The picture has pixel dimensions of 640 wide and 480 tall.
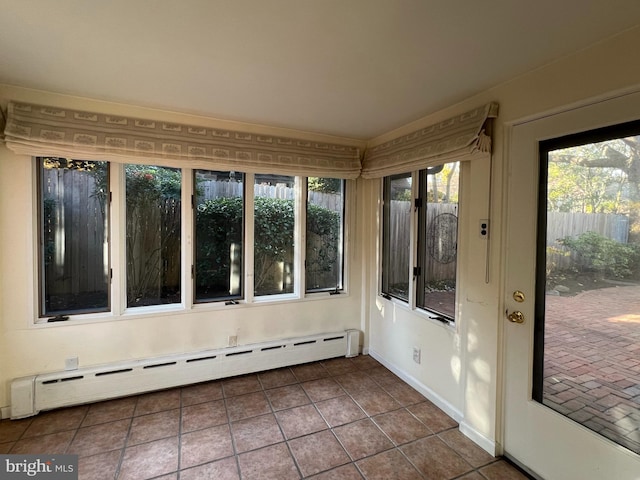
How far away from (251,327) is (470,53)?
9.07 feet

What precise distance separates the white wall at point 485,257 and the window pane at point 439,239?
14 cm

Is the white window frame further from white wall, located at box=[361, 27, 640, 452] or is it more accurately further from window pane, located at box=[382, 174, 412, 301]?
white wall, located at box=[361, 27, 640, 452]

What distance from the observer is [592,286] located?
1.61 m

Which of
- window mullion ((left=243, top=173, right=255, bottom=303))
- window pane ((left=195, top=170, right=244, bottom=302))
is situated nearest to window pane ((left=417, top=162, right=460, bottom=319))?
window mullion ((left=243, top=173, right=255, bottom=303))

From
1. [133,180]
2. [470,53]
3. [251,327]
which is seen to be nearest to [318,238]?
[251,327]

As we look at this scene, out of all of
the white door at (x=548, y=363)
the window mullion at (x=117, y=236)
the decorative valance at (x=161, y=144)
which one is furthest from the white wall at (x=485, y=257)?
the window mullion at (x=117, y=236)

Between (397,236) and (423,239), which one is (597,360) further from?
(397,236)

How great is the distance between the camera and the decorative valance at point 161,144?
218cm

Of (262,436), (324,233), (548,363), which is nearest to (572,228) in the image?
(548,363)

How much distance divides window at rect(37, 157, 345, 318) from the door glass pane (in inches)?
80.5

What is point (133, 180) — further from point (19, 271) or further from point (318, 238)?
point (318, 238)

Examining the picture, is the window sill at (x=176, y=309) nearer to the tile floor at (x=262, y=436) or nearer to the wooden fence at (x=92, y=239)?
the wooden fence at (x=92, y=239)

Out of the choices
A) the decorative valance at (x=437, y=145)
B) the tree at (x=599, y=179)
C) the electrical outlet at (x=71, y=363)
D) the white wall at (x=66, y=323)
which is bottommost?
the electrical outlet at (x=71, y=363)

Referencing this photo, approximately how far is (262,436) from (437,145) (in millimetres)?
2487
